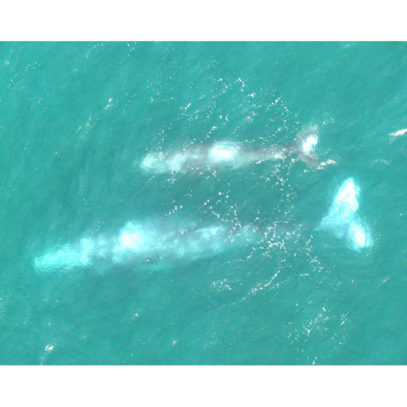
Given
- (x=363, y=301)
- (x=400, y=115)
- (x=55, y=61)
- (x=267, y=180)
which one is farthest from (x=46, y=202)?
(x=400, y=115)

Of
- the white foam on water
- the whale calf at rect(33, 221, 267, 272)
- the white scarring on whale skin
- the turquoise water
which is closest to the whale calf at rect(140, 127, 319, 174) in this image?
the white foam on water

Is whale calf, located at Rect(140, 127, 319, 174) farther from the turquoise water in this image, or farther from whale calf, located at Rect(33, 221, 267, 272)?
whale calf, located at Rect(33, 221, 267, 272)

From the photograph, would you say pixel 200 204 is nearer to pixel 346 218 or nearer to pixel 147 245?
pixel 147 245

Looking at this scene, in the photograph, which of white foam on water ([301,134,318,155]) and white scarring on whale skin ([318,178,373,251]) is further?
white foam on water ([301,134,318,155])

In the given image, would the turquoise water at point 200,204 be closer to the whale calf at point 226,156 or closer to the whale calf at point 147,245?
the whale calf at point 147,245

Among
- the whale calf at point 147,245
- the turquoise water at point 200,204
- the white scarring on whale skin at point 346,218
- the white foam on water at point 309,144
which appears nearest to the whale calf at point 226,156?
the white foam on water at point 309,144

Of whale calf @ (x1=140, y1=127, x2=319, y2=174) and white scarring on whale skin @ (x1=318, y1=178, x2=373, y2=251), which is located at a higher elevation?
whale calf @ (x1=140, y1=127, x2=319, y2=174)
